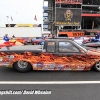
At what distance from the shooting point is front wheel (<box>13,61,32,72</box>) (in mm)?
7188

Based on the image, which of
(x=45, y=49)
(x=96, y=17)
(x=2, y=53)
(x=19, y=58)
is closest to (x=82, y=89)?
(x=45, y=49)

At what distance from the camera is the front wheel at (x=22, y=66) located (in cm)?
719

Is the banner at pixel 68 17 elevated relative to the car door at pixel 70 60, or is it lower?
elevated

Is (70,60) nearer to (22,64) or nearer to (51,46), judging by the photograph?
(51,46)

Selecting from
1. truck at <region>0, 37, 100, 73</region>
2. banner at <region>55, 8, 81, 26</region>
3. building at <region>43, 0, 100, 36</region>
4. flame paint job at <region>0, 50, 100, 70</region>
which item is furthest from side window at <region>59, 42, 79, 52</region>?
banner at <region>55, 8, 81, 26</region>

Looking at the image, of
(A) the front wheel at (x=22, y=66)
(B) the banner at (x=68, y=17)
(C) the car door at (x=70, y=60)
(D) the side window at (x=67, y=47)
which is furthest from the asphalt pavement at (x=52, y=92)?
(B) the banner at (x=68, y=17)

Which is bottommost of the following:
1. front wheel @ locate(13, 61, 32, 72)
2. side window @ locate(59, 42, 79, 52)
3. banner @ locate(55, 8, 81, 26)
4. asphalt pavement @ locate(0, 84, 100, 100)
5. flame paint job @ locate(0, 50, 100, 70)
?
asphalt pavement @ locate(0, 84, 100, 100)

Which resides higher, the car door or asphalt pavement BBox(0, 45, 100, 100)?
the car door

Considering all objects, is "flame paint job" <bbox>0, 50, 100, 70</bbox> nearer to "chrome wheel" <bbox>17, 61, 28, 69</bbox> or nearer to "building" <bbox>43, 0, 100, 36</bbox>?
"chrome wheel" <bbox>17, 61, 28, 69</bbox>

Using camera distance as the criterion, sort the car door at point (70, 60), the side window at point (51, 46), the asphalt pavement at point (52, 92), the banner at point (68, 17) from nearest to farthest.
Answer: the asphalt pavement at point (52, 92)
the car door at point (70, 60)
the side window at point (51, 46)
the banner at point (68, 17)

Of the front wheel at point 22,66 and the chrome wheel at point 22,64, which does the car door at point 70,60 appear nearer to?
the front wheel at point 22,66

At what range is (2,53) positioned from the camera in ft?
23.5

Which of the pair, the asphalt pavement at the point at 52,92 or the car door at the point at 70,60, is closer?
the asphalt pavement at the point at 52,92

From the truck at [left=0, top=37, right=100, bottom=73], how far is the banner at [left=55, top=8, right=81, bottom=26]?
3836cm
